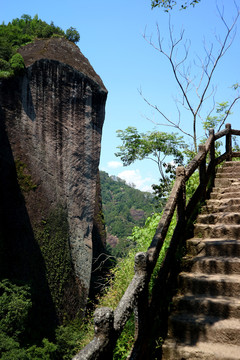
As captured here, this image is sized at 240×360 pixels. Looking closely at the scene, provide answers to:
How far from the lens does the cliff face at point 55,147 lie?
18.6 metres

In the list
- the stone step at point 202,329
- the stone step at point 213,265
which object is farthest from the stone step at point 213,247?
the stone step at point 202,329

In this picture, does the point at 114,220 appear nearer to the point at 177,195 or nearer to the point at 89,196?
the point at 89,196

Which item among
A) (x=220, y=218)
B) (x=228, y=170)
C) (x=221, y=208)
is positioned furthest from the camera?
(x=228, y=170)

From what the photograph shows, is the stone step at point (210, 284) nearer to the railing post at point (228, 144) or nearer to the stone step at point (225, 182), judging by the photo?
the stone step at point (225, 182)

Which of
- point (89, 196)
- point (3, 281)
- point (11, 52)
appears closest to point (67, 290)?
point (3, 281)

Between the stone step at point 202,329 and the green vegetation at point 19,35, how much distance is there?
17.3 metres

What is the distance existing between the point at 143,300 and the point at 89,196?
662 inches

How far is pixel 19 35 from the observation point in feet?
68.0

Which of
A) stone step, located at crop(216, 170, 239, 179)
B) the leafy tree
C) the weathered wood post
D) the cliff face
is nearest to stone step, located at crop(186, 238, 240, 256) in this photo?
the weathered wood post

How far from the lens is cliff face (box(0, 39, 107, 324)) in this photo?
18.6m

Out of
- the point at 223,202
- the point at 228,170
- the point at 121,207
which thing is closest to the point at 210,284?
the point at 223,202

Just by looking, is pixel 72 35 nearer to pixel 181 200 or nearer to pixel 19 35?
pixel 19 35

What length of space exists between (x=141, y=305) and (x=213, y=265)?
50.7 inches

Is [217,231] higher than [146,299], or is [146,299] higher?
[217,231]
